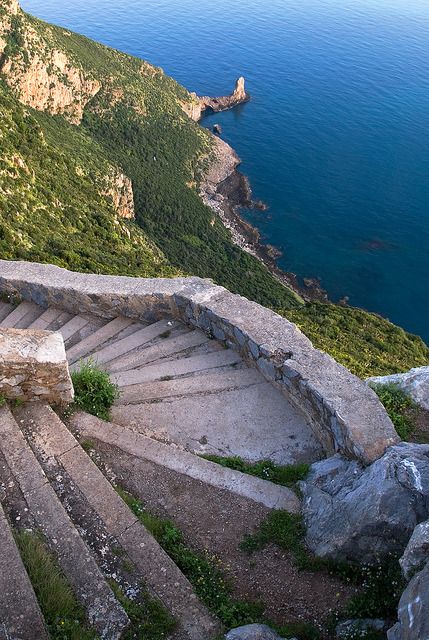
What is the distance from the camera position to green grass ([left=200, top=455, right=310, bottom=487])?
6.18m

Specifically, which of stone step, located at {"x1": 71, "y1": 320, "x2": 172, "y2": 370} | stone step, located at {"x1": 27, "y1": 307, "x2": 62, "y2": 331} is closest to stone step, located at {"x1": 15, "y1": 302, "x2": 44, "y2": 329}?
stone step, located at {"x1": 27, "y1": 307, "x2": 62, "y2": 331}

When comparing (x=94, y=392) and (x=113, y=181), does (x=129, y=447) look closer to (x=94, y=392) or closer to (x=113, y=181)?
(x=94, y=392)

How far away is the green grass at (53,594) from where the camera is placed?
3.95 meters

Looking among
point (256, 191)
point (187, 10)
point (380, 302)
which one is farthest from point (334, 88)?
point (187, 10)

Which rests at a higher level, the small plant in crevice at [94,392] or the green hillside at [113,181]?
the small plant in crevice at [94,392]

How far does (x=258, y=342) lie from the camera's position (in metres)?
7.78

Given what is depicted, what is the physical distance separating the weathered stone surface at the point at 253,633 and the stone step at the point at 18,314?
7.33 m

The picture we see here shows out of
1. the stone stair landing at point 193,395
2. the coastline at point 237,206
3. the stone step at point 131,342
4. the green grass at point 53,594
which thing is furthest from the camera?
the coastline at point 237,206

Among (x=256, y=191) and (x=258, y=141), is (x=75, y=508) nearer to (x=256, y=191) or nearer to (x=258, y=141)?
(x=256, y=191)

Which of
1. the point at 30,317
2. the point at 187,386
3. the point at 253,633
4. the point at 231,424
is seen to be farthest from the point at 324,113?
the point at 253,633

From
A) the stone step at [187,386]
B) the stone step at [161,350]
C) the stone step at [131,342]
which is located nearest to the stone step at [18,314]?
the stone step at [131,342]

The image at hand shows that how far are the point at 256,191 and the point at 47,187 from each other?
4183 cm

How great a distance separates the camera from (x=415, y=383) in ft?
24.5

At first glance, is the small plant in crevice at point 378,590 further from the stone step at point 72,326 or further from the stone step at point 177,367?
the stone step at point 72,326
